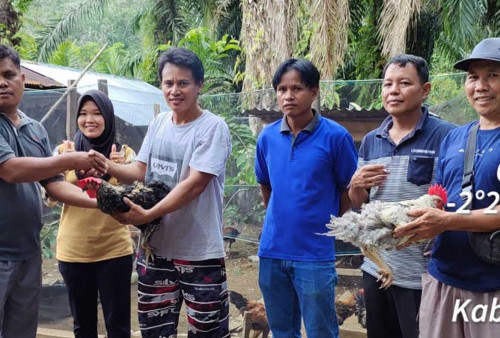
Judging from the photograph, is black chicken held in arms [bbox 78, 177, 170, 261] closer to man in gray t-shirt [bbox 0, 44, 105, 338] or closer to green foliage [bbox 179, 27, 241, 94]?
man in gray t-shirt [bbox 0, 44, 105, 338]

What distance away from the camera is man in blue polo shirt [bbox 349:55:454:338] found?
3312 mm

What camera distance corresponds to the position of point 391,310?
11.3ft

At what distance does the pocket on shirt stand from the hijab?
2.18 m

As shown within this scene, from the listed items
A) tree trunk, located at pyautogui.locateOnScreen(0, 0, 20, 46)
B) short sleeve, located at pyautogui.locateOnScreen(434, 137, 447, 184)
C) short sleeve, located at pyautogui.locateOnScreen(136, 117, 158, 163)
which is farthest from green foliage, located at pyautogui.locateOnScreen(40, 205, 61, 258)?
tree trunk, located at pyautogui.locateOnScreen(0, 0, 20, 46)

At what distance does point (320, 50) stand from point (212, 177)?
18.7ft

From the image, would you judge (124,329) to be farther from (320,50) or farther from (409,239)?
(320,50)

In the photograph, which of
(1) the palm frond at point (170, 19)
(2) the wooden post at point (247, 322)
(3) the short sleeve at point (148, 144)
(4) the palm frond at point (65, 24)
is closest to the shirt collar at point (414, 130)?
(3) the short sleeve at point (148, 144)

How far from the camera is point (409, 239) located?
2803 millimetres

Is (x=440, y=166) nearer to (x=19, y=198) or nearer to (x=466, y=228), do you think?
(x=466, y=228)

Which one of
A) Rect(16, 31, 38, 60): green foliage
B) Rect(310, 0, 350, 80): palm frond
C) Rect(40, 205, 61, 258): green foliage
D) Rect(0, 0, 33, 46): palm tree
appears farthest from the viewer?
Rect(16, 31, 38, 60): green foliage

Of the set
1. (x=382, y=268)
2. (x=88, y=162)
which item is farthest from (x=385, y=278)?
(x=88, y=162)

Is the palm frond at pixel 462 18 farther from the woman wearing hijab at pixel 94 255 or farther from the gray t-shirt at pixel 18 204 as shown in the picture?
the gray t-shirt at pixel 18 204

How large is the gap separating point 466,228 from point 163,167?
6.15ft

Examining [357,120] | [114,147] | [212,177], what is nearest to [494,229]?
[212,177]
